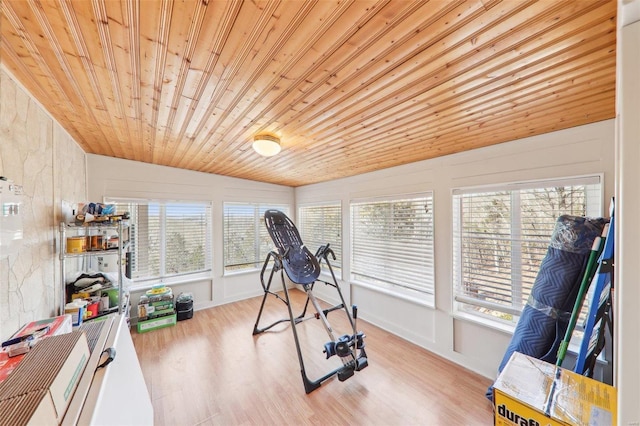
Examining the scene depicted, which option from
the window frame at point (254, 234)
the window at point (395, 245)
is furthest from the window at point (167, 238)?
the window at point (395, 245)

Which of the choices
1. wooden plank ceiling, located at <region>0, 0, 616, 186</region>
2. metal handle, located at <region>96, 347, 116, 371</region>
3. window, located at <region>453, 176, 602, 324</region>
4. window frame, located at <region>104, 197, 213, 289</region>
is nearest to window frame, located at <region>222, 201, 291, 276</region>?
window frame, located at <region>104, 197, 213, 289</region>

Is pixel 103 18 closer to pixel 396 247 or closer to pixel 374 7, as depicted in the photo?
pixel 374 7

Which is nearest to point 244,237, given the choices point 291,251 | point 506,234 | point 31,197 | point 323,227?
point 323,227

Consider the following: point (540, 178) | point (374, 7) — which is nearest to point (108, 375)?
point (374, 7)

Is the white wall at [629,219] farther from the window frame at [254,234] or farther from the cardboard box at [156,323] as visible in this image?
the window frame at [254,234]

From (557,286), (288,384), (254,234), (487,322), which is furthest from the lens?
(254,234)

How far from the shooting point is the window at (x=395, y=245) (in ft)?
9.72

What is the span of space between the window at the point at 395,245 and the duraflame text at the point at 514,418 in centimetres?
154

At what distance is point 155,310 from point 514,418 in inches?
162

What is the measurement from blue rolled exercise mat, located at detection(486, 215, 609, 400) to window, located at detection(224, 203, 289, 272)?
3870mm

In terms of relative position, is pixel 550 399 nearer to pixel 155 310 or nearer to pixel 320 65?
pixel 320 65

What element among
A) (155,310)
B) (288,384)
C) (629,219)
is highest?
(629,219)

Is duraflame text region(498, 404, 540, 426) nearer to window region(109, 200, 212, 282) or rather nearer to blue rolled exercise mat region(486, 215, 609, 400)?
blue rolled exercise mat region(486, 215, 609, 400)

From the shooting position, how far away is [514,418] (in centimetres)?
130
